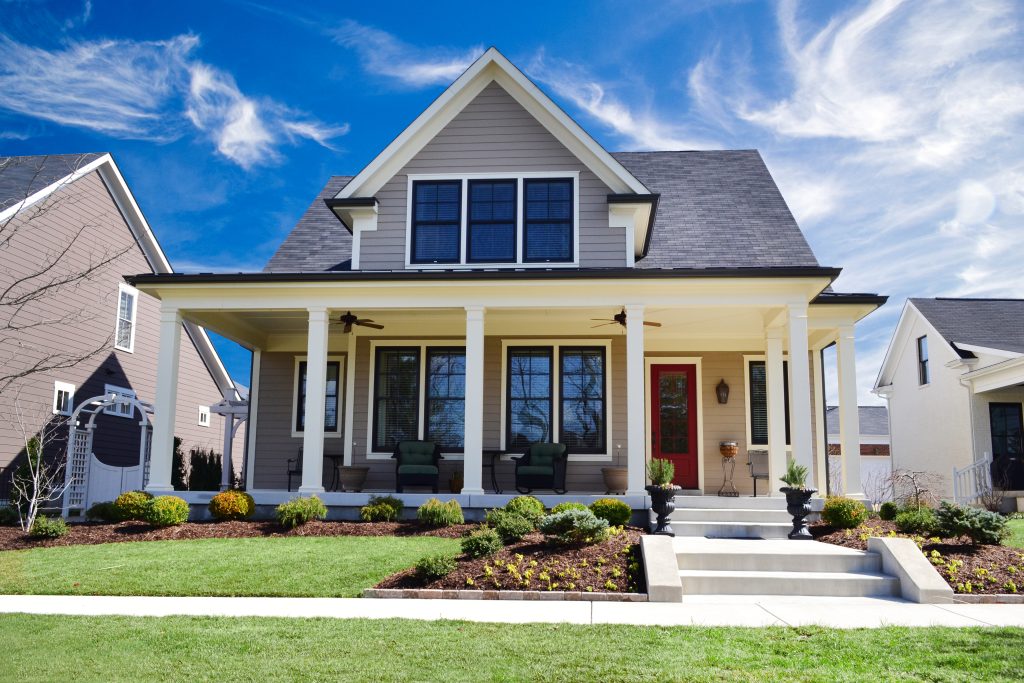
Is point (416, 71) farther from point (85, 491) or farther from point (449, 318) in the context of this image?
point (85, 491)

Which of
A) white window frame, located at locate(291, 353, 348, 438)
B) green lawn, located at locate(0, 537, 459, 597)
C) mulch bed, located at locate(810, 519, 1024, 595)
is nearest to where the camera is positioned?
mulch bed, located at locate(810, 519, 1024, 595)

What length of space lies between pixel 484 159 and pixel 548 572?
27.6 ft

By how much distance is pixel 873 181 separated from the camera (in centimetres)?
2028

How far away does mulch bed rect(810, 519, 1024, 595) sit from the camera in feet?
26.4

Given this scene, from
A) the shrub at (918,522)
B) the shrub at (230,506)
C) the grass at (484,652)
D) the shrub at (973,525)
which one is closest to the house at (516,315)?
the shrub at (230,506)

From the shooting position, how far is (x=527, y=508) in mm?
10680

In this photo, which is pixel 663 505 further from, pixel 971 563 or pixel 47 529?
pixel 47 529

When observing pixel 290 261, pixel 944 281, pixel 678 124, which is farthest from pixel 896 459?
pixel 290 261

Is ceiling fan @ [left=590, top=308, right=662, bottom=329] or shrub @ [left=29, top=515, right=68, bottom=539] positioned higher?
ceiling fan @ [left=590, top=308, right=662, bottom=329]

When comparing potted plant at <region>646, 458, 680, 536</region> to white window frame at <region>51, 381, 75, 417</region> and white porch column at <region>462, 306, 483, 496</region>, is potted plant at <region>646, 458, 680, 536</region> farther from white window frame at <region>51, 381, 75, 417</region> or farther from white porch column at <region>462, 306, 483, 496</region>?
white window frame at <region>51, 381, 75, 417</region>

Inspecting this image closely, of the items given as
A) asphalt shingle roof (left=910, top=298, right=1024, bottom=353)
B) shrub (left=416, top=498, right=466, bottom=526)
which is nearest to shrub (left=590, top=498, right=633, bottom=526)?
shrub (left=416, top=498, right=466, bottom=526)

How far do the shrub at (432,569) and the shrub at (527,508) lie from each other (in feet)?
6.16

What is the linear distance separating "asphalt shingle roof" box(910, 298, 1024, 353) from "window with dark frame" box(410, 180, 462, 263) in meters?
13.5

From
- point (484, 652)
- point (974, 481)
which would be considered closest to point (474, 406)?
point (484, 652)
